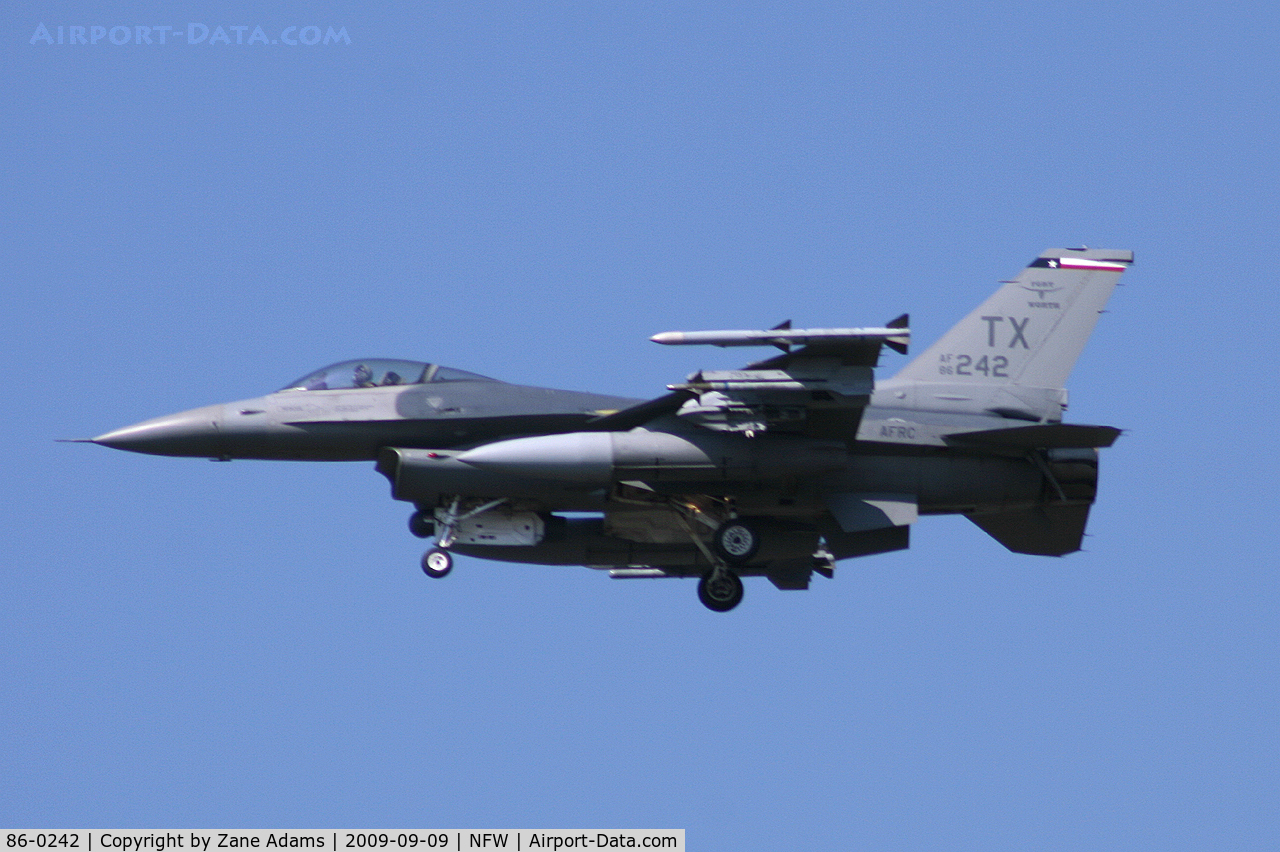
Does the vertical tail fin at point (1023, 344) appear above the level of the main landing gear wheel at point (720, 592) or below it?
above

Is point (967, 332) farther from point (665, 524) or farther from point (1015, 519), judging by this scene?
point (665, 524)

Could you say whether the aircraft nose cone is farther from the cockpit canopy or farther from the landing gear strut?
the landing gear strut

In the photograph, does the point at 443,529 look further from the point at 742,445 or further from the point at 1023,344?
the point at 1023,344

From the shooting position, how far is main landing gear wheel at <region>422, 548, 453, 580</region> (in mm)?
20359

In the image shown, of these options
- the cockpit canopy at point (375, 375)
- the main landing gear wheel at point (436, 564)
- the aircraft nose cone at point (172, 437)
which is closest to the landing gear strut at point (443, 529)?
the main landing gear wheel at point (436, 564)

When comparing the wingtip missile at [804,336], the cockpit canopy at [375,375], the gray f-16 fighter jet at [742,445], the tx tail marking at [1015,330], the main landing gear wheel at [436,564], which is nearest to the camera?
the wingtip missile at [804,336]

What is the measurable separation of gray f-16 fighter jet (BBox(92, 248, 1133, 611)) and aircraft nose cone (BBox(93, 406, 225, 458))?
2 centimetres

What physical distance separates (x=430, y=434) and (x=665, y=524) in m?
2.95

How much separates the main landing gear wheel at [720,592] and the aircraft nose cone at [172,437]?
18.4ft

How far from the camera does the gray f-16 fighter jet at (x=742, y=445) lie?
19875mm

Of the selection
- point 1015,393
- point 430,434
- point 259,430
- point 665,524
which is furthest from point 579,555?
point 1015,393

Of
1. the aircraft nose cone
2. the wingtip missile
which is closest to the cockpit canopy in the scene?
the aircraft nose cone

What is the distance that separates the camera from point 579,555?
72.4ft

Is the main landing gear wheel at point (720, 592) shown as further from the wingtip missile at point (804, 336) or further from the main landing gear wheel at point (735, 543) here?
the wingtip missile at point (804, 336)
